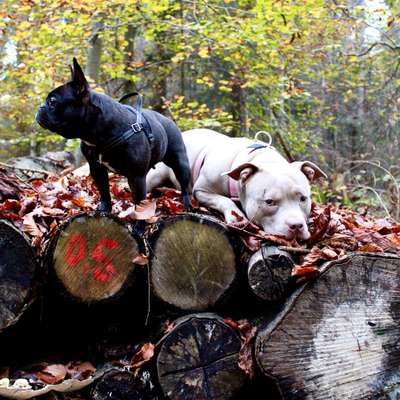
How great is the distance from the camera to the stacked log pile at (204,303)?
8.84ft

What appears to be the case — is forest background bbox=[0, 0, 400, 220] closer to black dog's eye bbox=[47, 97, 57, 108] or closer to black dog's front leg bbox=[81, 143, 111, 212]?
black dog's front leg bbox=[81, 143, 111, 212]

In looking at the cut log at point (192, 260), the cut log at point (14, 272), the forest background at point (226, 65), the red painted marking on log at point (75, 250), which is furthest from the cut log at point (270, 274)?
the forest background at point (226, 65)

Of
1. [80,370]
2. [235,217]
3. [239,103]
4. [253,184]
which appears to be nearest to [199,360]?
[80,370]

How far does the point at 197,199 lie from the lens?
3.99 metres

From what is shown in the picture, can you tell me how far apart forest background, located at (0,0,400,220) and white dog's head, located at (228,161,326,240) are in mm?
3435

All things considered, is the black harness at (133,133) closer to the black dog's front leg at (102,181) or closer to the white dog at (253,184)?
the black dog's front leg at (102,181)

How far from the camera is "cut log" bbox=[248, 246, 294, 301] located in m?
2.67

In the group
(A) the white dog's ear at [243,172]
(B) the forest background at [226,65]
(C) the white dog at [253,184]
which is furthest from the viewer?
(B) the forest background at [226,65]

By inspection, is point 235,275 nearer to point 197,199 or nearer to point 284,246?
point 284,246

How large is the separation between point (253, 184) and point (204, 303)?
0.95 meters

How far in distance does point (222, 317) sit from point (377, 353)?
0.95m

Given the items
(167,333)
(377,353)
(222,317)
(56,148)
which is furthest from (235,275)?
(56,148)

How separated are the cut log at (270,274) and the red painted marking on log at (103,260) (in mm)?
804

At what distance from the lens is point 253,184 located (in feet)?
11.1
